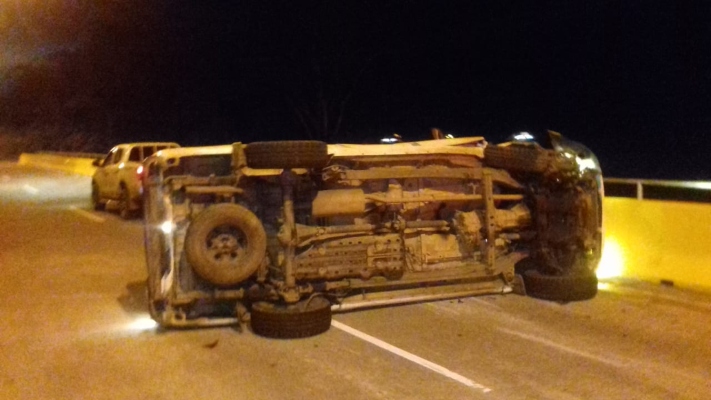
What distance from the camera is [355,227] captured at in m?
8.48

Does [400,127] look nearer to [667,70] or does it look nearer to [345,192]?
[667,70]

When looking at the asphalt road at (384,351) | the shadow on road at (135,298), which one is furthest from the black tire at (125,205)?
the shadow on road at (135,298)

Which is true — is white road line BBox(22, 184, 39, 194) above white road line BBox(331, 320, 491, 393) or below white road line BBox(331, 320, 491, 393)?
above

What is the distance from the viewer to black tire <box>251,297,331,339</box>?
7.68 meters

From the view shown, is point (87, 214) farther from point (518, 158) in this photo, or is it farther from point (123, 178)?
point (518, 158)

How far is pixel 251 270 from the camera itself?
309 inches

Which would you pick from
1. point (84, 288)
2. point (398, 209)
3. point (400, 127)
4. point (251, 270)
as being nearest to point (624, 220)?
point (398, 209)

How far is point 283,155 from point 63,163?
3325 centimetres

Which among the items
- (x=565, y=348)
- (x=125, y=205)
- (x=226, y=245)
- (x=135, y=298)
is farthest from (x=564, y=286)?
(x=125, y=205)

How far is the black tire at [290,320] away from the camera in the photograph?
7684mm

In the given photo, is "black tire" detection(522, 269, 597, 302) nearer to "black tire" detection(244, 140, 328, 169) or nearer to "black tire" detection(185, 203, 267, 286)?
"black tire" detection(244, 140, 328, 169)

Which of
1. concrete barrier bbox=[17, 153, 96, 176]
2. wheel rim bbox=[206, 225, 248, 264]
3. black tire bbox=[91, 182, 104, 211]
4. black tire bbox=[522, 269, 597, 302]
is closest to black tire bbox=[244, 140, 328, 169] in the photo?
wheel rim bbox=[206, 225, 248, 264]

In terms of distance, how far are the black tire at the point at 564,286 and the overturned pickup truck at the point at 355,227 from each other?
1cm

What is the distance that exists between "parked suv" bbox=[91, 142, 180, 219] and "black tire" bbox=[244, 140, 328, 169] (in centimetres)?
1023
